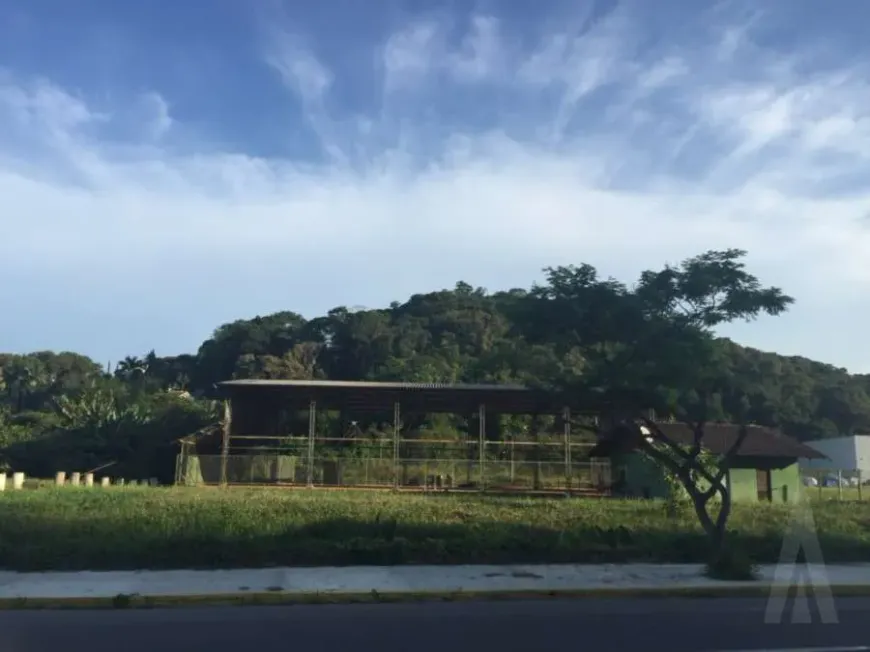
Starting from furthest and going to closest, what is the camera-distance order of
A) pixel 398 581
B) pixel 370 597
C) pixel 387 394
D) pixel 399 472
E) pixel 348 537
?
pixel 387 394 → pixel 399 472 → pixel 348 537 → pixel 398 581 → pixel 370 597

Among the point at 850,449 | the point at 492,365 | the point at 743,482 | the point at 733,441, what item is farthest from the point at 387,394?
the point at 850,449

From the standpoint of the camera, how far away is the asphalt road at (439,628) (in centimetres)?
956

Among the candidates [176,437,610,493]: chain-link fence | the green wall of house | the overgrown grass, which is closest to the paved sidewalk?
the overgrown grass

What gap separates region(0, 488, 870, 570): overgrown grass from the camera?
1614cm

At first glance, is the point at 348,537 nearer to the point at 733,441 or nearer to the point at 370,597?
the point at 370,597

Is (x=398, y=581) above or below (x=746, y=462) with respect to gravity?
below

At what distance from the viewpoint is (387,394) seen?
47.0 meters

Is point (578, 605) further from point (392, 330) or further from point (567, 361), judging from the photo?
point (392, 330)

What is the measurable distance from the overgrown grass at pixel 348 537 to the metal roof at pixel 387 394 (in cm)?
1976

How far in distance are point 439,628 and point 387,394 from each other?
3644 cm

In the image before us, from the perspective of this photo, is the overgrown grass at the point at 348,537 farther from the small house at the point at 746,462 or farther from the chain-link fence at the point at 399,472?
the chain-link fence at the point at 399,472

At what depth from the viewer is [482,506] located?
27.9 m

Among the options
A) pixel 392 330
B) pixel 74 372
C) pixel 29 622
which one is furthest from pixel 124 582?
pixel 74 372

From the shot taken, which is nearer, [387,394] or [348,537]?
[348,537]
